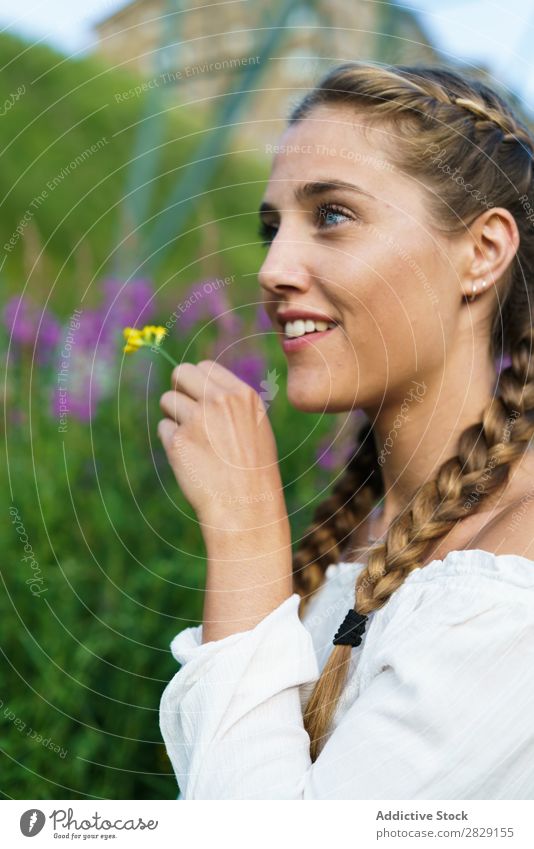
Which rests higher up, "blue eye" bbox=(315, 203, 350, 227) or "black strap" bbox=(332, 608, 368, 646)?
"blue eye" bbox=(315, 203, 350, 227)

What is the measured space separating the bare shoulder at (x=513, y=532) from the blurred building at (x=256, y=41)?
814mm

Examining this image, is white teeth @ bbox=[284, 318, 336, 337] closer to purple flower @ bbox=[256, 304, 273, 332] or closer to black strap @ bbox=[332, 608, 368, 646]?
black strap @ bbox=[332, 608, 368, 646]

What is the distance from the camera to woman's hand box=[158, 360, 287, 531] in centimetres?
90

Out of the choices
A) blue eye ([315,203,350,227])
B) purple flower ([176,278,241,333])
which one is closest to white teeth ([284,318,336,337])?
blue eye ([315,203,350,227])

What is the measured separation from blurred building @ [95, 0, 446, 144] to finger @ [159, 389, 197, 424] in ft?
2.18

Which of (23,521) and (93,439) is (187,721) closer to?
(23,521)

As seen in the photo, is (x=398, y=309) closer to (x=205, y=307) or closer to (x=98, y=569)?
(x=98, y=569)

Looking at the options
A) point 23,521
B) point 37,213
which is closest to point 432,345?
point 23,521

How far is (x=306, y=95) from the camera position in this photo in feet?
3.38

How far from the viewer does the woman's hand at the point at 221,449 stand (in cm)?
90

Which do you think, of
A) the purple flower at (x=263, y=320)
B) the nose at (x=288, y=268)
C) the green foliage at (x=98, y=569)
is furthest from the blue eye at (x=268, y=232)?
the purple flower at (x=263, y=320)

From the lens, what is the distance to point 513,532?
0.80 metres

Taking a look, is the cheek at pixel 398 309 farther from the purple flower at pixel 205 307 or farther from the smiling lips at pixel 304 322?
the purple flower at pixel 205 307

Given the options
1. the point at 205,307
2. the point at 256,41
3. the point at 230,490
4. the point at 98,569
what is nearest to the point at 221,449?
the point at 230,490
